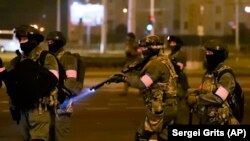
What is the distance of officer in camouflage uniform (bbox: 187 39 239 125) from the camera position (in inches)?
251

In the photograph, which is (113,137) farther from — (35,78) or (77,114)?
(35,78)

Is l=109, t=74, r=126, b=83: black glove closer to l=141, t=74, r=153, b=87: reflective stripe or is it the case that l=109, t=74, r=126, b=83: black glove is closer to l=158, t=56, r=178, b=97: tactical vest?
l=141, t=74, r=153, b=87: reflective stripe

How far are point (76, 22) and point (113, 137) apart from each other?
49.9m

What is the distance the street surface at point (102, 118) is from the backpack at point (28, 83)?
4896 millimetres

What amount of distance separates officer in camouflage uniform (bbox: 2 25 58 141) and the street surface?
4659mm

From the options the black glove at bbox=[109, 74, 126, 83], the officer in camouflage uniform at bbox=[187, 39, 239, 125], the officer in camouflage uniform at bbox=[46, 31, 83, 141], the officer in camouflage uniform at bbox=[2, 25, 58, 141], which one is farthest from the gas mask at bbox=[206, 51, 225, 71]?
the officer in camouflage uniform at bbox=[46, 31, 83, 141]

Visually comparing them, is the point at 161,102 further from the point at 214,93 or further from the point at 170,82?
the point at 214,93

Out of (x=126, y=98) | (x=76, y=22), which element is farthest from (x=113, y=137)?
(x=76, y=22)

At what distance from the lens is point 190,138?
586 centimetres

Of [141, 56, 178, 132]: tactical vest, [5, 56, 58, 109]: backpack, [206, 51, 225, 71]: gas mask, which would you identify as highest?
[206, 51, 225, 71]: gas mask

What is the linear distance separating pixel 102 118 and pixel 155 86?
693 cm

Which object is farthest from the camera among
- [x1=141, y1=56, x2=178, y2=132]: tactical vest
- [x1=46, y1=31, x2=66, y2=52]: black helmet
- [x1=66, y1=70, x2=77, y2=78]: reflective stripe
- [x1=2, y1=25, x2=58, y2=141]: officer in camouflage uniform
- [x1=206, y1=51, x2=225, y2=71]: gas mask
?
[x1=46, y1=31, x2=66, y2=52]: black helmet

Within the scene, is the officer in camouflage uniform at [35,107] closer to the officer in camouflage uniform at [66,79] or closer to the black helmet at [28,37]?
the black helmet at [28,37]

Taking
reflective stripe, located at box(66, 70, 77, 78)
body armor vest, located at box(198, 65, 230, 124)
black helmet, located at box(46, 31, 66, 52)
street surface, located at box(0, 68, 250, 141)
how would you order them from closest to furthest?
body armor vest, located at box(198, 65, 230, 124) < reflective stripe, located at box(66, 70, 77, 78) < black helmet, located at box(46, 31, 66, 52) < street surface, located at box(0, 68, 250, 141)
